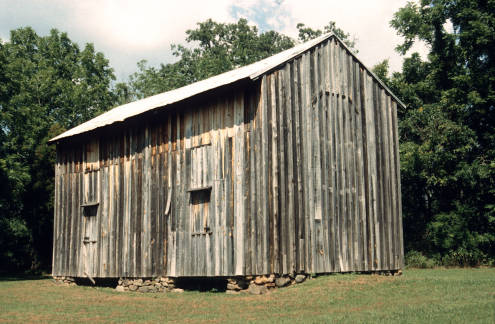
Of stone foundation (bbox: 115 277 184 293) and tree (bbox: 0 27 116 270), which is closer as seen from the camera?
stone foundation (bbox: 115 277 184 293)

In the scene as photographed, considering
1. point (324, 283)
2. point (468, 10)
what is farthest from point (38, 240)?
point (468, 10)

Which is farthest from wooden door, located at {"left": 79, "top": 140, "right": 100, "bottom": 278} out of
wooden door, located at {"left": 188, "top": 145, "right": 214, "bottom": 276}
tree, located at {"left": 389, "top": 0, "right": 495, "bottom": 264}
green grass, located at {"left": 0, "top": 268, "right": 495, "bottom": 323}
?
tree, located at {"left": 389, "top": 0, "right": 495, "bottom": 264}

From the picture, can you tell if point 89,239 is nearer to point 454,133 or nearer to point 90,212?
point 90,212

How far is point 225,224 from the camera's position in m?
19.1

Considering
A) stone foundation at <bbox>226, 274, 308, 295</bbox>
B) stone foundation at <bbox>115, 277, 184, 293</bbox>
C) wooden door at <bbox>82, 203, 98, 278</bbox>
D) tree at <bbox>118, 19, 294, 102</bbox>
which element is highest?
tree at <bbox>118, 19, 294, 102</bbox>

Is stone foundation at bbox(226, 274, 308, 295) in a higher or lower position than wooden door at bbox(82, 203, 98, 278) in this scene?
lower

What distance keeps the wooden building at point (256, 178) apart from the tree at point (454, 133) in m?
10.9

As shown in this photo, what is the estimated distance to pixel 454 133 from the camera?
1302 inches

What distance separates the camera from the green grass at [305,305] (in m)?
12.9

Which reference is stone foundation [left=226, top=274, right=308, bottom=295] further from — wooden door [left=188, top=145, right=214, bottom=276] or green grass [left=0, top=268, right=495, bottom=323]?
wooden door [left=188, top=145, right=214, bottom=276]

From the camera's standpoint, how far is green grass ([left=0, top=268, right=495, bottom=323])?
1295cm

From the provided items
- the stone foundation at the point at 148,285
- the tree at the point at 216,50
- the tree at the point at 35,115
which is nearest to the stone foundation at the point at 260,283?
the stone foundation at the point at 148,285

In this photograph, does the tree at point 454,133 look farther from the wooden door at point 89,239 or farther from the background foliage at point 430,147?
the wooden door at point 89,239

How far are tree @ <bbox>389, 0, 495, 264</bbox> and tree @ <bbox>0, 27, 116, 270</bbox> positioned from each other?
23228 mm
